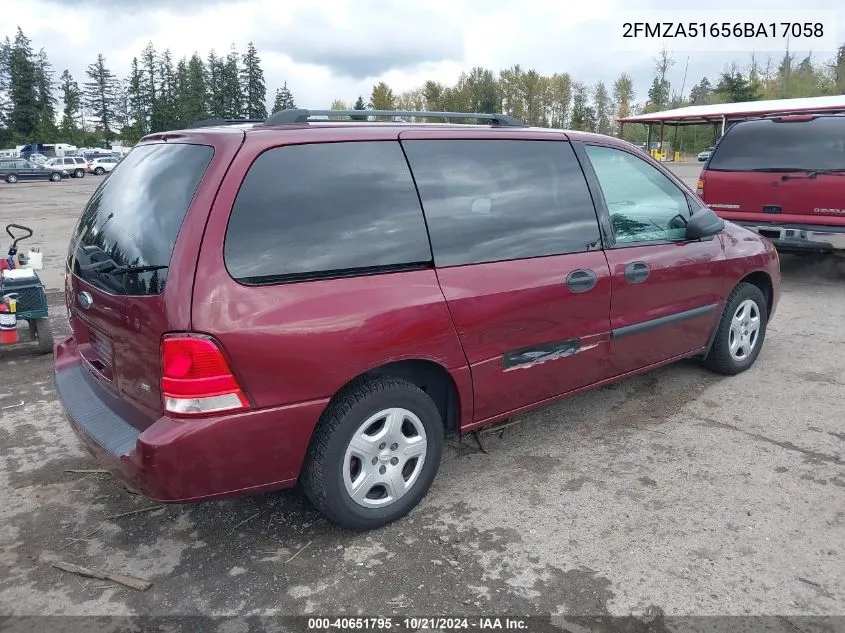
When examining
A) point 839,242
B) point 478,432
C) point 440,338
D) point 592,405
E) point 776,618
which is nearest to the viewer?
point 776,618

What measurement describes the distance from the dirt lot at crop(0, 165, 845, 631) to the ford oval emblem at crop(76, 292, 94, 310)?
1.01 m

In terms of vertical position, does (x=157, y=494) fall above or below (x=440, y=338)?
below

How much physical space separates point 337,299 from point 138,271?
0.78m

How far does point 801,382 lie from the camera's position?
15.9 feet

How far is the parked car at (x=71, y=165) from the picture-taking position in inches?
1740

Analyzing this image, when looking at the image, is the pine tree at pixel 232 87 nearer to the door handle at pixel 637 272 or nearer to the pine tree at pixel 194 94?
the pine tree at pixel 194 94

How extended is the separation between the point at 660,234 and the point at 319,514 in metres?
2.59

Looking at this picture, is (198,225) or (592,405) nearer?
(198,225)

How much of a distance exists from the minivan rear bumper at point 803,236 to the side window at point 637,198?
3789mm

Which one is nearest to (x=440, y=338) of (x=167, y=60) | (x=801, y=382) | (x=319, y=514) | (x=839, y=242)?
(x=319, y=514)

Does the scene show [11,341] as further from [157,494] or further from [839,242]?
[839,242]

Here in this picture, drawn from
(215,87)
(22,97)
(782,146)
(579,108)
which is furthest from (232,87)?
(782,146)

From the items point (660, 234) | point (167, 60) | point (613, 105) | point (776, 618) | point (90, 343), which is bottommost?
point (776, 618)

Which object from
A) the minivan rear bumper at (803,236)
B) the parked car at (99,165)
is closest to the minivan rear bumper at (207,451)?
the minivan rear bumper at (803,236)
